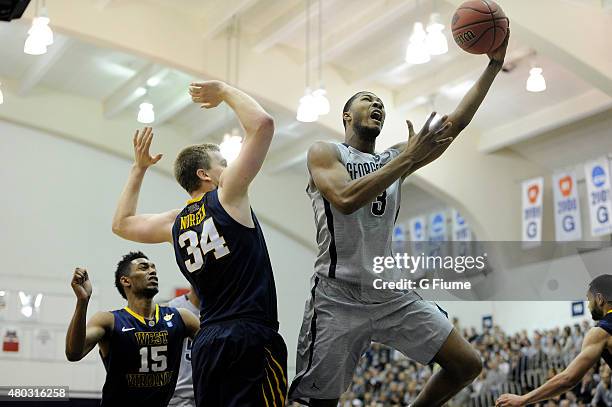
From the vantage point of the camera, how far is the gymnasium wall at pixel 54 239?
60.8 ft

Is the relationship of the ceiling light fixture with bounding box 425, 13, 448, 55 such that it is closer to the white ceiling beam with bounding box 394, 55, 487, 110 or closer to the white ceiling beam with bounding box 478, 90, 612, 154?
the white ceiling beam with bounding box 394, 55, 487, 110

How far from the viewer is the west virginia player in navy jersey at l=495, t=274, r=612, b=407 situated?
5770 millimetres

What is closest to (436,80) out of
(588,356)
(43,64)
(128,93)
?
(128,93)

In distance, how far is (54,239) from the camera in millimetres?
19062

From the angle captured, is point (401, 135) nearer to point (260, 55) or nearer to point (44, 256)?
point (260, 55)

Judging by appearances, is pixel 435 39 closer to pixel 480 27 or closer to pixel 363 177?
pixel 480 27

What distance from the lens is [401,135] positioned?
1614 cm

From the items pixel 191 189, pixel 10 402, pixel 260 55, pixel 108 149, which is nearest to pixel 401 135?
pixel 260 55

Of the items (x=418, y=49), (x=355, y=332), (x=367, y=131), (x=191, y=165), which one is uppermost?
(x=418, y=49)

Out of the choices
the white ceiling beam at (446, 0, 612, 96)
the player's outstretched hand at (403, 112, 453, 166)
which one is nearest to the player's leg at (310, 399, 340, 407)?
the player's outstretched hand at (403, 112, 453, 166)

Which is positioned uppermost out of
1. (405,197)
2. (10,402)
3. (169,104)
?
(169,104)

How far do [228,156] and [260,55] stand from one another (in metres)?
2.36

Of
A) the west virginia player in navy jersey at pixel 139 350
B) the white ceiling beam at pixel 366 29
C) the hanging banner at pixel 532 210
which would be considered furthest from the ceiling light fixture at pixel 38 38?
the hanging banner at pixel 532 210

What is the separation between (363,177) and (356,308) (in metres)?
0.77
